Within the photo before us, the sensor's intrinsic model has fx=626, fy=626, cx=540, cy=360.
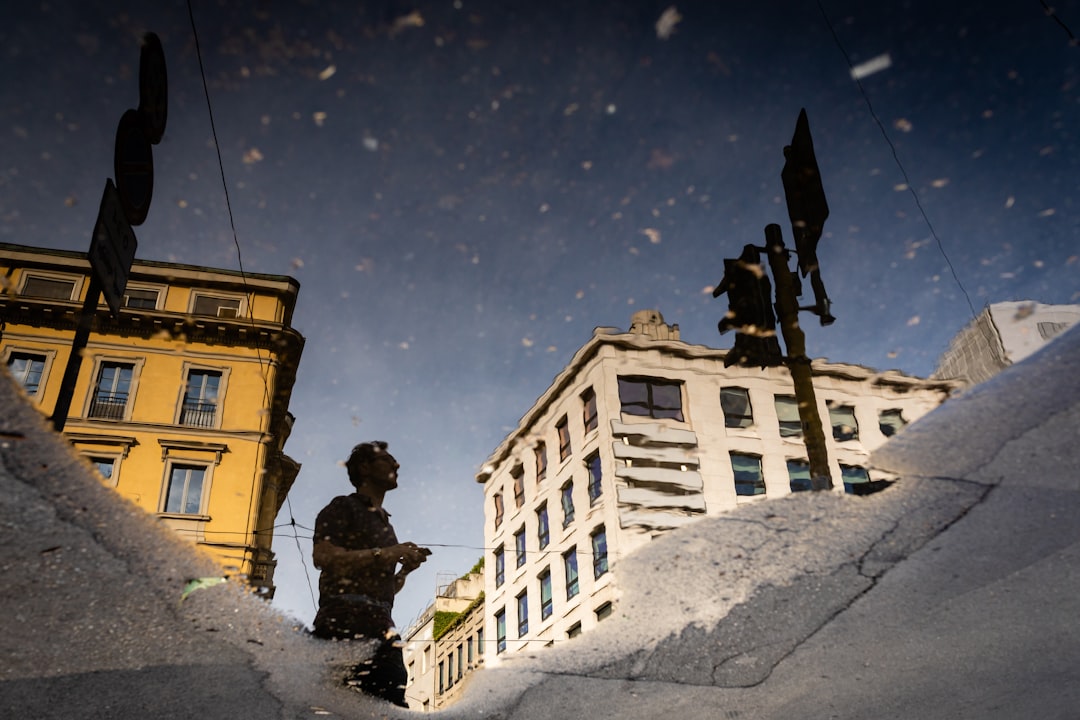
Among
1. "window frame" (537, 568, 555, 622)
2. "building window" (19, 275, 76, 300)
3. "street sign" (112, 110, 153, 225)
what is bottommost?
"window frame" (537, 568, 555, 622)

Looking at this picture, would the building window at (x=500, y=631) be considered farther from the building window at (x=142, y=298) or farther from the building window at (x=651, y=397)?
the building window at (x=142, y=298)

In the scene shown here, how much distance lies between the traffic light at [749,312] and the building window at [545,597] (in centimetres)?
84

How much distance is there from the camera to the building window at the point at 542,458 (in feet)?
6.95

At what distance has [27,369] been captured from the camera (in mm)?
1001

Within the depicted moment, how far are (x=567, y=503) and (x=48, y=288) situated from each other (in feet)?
4.82

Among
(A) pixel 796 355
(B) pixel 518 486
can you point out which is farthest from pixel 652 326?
(B) pixel 518 486

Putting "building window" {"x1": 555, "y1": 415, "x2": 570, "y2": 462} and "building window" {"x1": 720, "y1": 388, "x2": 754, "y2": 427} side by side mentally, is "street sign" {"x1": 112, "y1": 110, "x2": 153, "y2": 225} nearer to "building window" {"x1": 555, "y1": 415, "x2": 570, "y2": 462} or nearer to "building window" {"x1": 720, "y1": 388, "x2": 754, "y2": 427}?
"building window" {"x1": 555, "y1": 415, "x2": 570, "y2": 462}

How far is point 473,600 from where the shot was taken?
1927 millimetres

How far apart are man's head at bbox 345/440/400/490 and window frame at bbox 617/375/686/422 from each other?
74cm

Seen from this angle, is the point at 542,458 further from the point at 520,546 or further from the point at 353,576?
the point at 353,576

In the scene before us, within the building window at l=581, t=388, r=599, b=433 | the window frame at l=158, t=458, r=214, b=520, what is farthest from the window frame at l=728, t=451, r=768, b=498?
the window frame at l=158, t=458, r=214, b=520

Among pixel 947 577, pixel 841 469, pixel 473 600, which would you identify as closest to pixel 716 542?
pixel 841 469

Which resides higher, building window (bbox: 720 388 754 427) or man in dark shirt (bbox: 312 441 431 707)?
building window (bbox: 720 388 754 427)

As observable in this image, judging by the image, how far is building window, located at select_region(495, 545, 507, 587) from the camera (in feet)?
6.79
